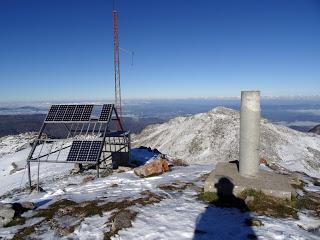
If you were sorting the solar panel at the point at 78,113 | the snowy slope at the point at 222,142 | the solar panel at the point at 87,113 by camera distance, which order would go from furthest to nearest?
the snowy slope at the point at 222,142 → the solar panel at the point at 78,113 → the solar panel at the point at 87,113

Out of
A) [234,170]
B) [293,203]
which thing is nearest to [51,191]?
[234,170]

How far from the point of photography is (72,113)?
70.7 ft

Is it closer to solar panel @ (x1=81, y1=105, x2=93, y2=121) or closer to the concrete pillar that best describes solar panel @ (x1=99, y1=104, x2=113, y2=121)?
solar panel @ (x1=81, y1=105, x2=93, y2=121)

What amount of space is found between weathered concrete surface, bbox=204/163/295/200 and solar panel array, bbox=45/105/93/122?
407 inches

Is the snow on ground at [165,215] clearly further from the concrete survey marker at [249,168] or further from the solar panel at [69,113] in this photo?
the solar panel at [69,113]

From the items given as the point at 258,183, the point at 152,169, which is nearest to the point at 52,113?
the point at 152,169

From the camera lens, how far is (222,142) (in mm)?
46469

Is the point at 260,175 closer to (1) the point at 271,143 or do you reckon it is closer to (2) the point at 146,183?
(2) the point at 146,183

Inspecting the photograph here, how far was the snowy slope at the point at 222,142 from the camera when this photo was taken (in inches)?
1668

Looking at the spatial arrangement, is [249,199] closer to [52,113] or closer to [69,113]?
[69,113]

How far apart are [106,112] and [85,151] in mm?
3193

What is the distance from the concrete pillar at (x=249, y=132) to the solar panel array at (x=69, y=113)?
11.0 meters

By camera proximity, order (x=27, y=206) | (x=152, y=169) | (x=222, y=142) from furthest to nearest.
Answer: (x=222, y=142)
(x=152, y=169)
(x=27, y=206)

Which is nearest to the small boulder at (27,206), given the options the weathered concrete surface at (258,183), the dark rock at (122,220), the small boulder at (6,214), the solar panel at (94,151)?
the small boulder at (6,214)
